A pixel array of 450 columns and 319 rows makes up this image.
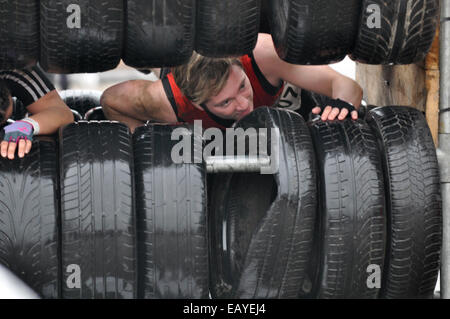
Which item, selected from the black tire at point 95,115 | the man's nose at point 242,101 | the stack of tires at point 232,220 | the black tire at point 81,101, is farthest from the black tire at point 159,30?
the black tire at point 81,101

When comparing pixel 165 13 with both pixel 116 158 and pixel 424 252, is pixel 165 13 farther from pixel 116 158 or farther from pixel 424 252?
pixel 424 252

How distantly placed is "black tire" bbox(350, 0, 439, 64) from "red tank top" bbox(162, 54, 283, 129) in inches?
22.8

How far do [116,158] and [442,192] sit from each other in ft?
2.67

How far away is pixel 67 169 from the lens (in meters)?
1.76

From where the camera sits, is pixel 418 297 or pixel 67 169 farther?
pixel 418 297

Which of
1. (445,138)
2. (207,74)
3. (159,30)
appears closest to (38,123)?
(159,30)

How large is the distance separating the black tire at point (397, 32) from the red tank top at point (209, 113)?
58 cm

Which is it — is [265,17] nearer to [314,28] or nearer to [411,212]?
[314,28]

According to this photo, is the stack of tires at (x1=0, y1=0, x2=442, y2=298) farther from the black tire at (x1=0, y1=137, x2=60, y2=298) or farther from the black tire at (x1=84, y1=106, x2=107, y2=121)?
the black tire at (x1=84, y1=106, x2=107, y2=121)
